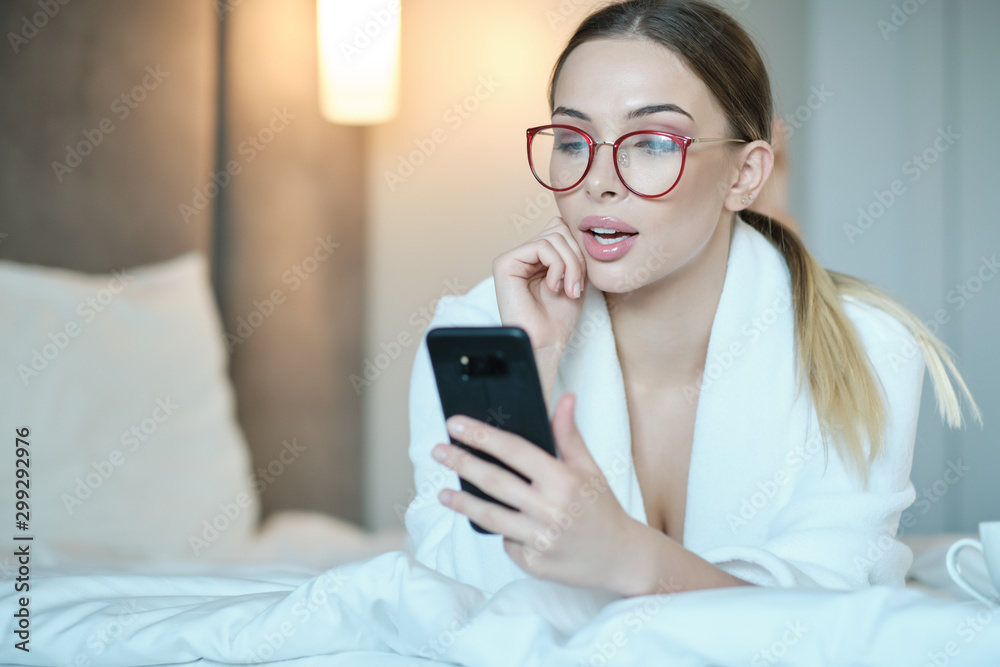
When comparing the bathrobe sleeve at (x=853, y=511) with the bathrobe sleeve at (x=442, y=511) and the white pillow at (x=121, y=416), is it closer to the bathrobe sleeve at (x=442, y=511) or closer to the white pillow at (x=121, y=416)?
the bathrobe sleeve at (x=442, y=511)

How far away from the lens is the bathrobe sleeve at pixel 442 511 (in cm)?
105

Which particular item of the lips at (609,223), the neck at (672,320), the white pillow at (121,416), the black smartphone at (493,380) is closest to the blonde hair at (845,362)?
the neck at (672,320)

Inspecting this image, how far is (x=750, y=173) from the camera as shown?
118cm

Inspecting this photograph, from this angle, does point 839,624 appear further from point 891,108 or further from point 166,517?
point 891,108

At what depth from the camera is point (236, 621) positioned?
68cm

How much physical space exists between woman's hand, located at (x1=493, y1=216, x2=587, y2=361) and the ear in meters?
0.25

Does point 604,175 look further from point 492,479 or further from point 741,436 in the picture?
point 492,479

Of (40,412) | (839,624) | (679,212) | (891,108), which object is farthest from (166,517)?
(891,108)

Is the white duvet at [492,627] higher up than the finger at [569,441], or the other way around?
the finger at [569,441]

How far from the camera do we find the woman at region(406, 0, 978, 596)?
1033 mm

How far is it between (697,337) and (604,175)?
1.10 ft

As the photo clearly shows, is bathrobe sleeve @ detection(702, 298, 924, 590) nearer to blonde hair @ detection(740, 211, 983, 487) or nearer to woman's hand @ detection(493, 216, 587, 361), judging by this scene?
blonde hair @ detection(740, 211, 983, 487)

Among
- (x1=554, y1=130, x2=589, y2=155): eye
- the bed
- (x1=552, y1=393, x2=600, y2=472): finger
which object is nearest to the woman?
(x1=554, y1=130, x2=589, y2=155): eye

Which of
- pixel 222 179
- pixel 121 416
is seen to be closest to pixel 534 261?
pixel 121 416
